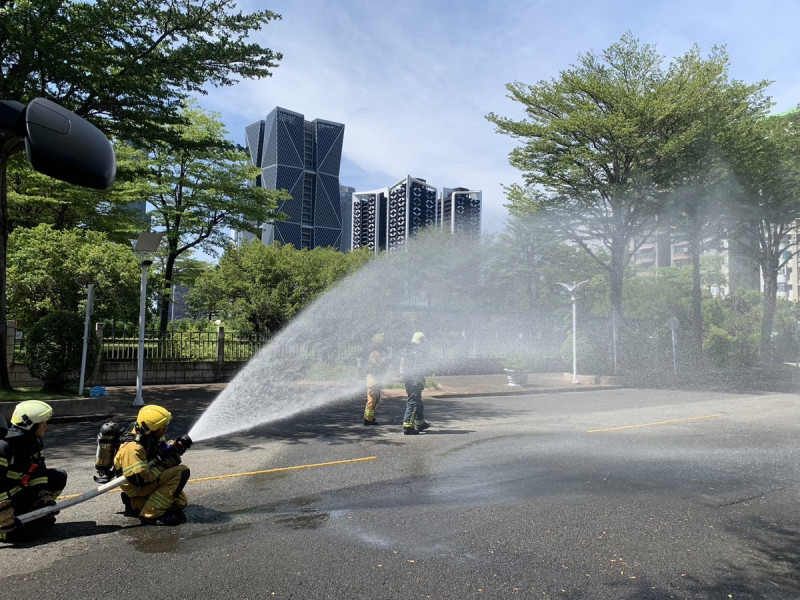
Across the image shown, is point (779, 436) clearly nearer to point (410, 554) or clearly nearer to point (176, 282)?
point (410, 554)

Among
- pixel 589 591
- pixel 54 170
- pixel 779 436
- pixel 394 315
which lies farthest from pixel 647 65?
pixel 54 170

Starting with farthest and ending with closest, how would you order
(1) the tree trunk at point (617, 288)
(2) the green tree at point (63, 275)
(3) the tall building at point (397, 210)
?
(3) the tall building at point (397, 210) → (1) the tree trunk at point (617, 288) → (2) the green tree at point (63, 275)

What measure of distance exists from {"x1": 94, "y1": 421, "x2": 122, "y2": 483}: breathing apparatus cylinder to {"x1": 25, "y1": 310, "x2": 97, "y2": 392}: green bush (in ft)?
29.4

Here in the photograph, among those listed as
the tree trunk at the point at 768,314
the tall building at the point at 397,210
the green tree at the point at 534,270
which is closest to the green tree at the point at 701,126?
the tree trunk at the point at 768,314

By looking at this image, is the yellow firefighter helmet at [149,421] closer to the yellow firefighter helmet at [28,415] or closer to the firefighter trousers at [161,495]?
the firefighter trousers at [161,495]

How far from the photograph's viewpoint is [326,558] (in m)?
4.21

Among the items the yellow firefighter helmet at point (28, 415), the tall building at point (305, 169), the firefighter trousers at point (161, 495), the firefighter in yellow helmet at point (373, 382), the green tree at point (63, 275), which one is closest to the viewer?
the yellow firefighter helmet at point (28, 415)

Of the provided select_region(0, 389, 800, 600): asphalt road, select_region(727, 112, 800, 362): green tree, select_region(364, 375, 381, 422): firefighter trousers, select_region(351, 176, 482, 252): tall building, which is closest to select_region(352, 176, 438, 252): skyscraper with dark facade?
select_region(351, 176, 482, 252): tall building

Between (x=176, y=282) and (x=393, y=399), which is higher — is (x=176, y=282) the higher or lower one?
the higher one

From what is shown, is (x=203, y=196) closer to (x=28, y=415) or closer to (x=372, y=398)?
(x=372, y=398)

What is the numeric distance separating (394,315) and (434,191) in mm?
106918

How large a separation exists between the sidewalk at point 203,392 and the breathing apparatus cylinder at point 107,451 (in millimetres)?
7464

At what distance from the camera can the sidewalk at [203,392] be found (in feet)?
38.6

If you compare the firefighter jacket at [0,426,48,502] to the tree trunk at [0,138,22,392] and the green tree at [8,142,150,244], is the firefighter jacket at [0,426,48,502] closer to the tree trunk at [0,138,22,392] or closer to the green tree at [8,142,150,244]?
the tree trunk at [0,138,22,392]
